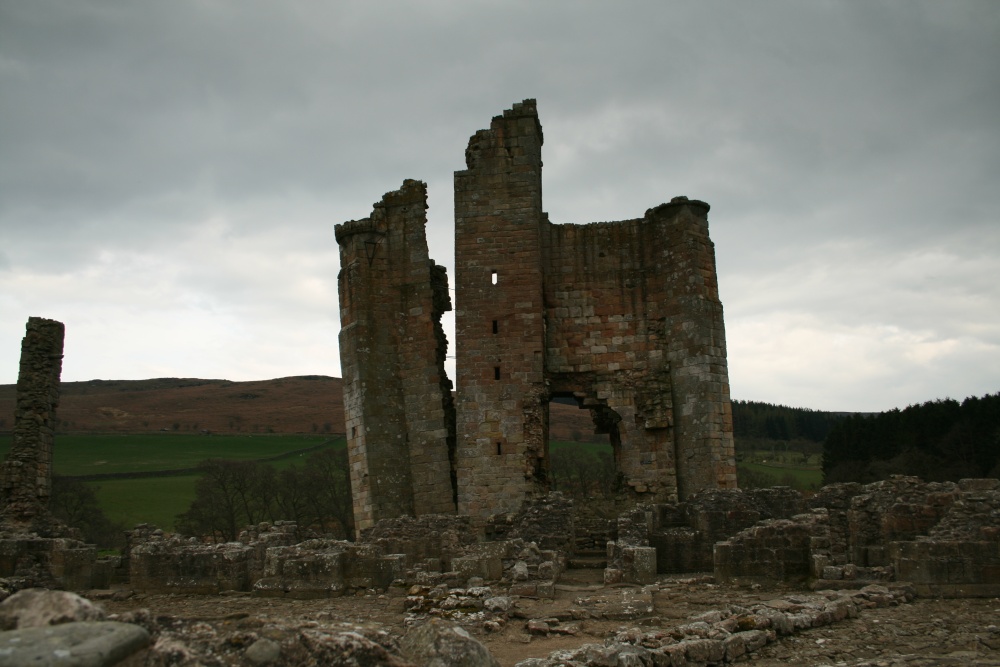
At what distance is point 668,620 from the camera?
9.81m

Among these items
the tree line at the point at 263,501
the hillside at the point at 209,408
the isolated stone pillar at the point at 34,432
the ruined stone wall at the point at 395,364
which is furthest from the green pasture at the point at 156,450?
the isolated stone pillar at the point at 34,432

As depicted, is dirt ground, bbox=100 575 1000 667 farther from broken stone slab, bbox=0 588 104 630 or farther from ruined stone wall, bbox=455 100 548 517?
ruined stone wall, bbox=455 100 548 517

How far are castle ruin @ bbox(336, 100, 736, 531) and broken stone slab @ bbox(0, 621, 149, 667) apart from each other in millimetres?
15467

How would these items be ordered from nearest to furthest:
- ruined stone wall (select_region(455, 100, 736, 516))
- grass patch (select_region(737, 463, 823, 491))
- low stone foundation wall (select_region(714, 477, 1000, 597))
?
low stone foundation wall (select_region(714, 477, 1000, 597)), ruined stone wall (select_region(455, 100, 736, 516)), grass patch (select_region(737, 463, 823, 491))

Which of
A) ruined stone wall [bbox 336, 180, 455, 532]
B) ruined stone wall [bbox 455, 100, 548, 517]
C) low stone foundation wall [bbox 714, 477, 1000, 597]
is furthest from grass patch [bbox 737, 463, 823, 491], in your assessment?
low stone foundation wall [bbox 714, 477, 1000, 597]

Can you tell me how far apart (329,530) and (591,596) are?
79.7ft

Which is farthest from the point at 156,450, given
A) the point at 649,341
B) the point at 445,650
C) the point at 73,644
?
the point at 73,644

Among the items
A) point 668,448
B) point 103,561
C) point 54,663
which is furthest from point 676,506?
point 54,663

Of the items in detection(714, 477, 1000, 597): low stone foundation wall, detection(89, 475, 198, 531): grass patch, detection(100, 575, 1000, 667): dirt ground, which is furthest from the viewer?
detection(89, 475, 198, 531): grass patch

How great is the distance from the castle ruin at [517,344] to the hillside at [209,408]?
5191 centimetres

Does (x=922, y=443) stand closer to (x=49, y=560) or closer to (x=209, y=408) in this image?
(x=49, y=560)

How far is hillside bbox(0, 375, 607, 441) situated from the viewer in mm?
80500

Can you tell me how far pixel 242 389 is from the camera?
345 ft

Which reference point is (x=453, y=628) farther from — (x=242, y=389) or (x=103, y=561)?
(x=242, y=389)
